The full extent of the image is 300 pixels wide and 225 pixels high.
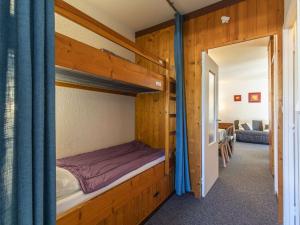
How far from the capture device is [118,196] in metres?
1.54

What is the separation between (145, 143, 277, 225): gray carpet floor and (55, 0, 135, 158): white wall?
1.26 metres

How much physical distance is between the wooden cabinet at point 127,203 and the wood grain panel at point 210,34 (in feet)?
2.12

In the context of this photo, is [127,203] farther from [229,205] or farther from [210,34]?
[210,34]

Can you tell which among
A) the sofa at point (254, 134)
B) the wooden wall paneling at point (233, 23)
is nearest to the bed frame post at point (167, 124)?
the wooden wall paneling at point (233, 23)

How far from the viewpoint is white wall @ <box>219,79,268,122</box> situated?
7109 mm

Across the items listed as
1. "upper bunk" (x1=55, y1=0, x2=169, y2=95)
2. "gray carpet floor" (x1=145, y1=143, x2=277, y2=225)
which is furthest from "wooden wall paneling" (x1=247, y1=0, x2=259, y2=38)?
"gray carpet floor" (x1=145, y1=143, x2=277, y2=225)

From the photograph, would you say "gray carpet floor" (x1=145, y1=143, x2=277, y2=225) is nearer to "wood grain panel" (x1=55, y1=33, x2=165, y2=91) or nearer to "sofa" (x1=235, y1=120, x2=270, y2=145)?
"wood grain panel" (x1=55, y1=33, x2=165, y2=91)

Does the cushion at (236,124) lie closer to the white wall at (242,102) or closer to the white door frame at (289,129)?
the white wall at (242,102)

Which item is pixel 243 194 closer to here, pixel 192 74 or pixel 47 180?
pixel 192 74

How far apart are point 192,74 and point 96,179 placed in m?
1.96

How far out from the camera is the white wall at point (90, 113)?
2.08m

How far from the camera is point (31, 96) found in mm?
679

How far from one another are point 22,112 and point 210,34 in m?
2.47

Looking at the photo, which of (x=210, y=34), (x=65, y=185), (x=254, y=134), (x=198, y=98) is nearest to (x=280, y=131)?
(x=198, y=98)
